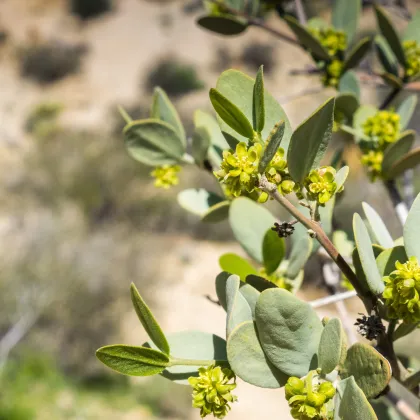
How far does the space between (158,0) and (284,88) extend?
13.4 ft

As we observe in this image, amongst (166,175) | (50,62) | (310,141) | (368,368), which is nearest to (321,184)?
(310,141)

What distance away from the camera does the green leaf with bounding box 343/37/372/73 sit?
88 centimetres

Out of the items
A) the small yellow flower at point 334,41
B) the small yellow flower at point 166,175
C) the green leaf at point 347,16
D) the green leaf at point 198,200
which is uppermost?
the green leaf at point 347,16

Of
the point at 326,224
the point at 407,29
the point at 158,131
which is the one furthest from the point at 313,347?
the point at 407,29

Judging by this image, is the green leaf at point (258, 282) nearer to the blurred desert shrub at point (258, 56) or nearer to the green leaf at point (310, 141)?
the green leaf at point (310, 141)

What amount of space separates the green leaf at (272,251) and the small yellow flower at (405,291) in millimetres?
194

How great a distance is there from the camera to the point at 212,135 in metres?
0.74

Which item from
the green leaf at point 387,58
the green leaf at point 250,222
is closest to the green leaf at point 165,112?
the green leaf at point 250,222

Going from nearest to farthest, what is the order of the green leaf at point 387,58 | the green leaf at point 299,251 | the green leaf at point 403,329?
the green leaf at point 403,329, the green leaf at point 299,251, the green leaf at point 387,58

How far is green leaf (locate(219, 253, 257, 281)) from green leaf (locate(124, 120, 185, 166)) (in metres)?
0.20

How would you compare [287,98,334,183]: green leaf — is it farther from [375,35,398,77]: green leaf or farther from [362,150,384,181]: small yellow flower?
[375,35,398,77]: green leaf

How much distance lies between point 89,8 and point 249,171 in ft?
38.9

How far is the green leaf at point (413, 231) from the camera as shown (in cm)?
43

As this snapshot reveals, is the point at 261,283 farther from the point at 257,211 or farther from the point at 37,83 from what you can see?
the point at 37,83
